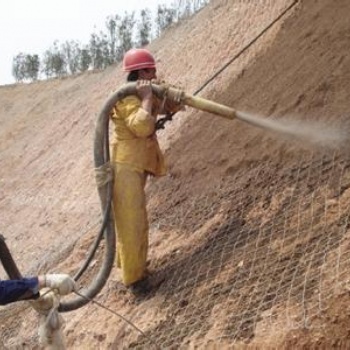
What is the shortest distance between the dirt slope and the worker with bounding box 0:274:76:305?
0.96 metres

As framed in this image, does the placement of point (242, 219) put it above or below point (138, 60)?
below

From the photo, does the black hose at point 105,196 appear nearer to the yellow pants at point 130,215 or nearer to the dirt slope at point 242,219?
the yellow pants at point 130,215

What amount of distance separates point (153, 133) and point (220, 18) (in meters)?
5.69

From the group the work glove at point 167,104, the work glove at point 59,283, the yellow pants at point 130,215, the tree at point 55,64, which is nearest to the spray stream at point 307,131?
the work glove at point 167,104

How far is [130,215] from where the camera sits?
5516 millimetres

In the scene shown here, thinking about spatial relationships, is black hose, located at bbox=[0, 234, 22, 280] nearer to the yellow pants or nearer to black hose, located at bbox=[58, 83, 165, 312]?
black hose, located at bbox=[58, 83, 165, 312]

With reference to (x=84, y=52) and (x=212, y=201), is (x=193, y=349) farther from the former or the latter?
(x=84, y=52)

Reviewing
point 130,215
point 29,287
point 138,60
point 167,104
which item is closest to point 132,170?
point 130,215

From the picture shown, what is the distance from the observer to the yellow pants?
5.52 meters

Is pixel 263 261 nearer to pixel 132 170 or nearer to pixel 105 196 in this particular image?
pixel 132 170

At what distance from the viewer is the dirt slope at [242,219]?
434cm

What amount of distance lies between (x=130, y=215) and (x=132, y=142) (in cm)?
60


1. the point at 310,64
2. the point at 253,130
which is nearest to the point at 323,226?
the point at 253,130

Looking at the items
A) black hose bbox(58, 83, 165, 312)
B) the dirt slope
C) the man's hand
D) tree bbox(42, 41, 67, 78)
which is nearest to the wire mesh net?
the dirt slope
